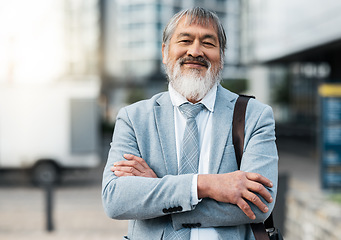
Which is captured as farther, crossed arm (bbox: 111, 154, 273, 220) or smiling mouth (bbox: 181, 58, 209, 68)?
smiling mouth (bbox: 181, 58, 209, 68)

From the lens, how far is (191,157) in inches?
71.9

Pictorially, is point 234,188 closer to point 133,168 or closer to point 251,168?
point 251,168

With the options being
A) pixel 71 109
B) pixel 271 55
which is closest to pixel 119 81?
pixel 271 55

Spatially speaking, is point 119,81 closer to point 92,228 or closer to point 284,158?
point 284,158

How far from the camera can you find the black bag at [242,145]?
1.85 meters

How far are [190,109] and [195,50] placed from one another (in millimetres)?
228

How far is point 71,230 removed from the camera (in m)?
7.33

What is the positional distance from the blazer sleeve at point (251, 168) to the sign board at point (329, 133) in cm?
683

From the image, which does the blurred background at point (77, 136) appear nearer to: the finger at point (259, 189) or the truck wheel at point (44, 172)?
the truck wheel at point (44, 172)

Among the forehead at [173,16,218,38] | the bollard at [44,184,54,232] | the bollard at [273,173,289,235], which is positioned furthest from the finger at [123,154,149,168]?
the bollard at [44,184,54,232]

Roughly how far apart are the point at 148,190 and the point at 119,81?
54.1m

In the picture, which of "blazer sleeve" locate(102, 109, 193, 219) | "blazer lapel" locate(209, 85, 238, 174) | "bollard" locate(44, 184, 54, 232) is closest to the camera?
"blazer sleeve" locate(102, 109, 193, 219)

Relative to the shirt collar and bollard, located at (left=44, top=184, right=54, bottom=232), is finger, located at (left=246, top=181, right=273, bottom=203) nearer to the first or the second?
the shirt collar

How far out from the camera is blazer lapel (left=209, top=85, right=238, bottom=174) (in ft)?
5.99
